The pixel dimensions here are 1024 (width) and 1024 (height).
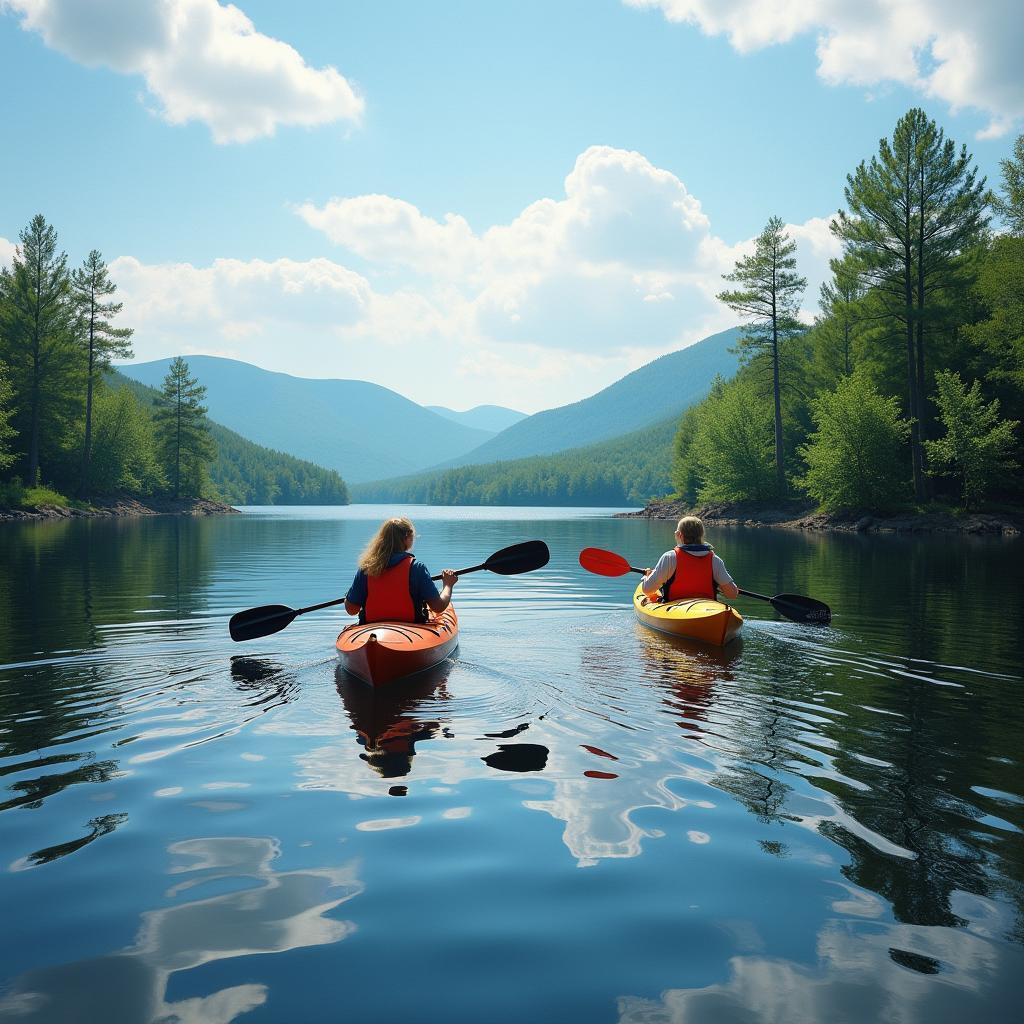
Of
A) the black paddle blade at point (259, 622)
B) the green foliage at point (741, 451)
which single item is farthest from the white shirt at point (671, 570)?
the green foliage at point (741, 451)

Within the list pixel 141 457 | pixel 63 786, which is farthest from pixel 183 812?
pixel 141 457

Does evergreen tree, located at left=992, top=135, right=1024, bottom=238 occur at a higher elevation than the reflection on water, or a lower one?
higher

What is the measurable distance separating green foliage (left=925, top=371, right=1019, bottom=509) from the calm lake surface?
1330 inches

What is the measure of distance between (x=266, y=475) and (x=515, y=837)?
176206 mm

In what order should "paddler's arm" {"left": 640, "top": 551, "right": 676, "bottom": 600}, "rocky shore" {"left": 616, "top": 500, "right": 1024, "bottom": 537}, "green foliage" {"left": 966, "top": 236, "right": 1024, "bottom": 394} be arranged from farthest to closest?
"rocky shore" {"left": 616, "top": 500, "right": 1024, "bottom": 537} < "green foliage" {"left": 966, "top": 236, "right": 1024, "bottom": 394} < "paddler's arm" {"left": 640, "top": 551, "right": 676, "bottom": 600}

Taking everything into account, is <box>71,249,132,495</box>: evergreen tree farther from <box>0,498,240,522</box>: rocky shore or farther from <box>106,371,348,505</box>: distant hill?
<box>106,371,348,505</box>: distant hill

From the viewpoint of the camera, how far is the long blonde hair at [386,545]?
9359 millimetres

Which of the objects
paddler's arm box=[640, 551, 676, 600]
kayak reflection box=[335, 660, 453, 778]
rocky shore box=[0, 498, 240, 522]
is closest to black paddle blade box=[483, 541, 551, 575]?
paddler's arm box=[640, 551, 676, 600]

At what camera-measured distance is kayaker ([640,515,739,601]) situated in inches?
466

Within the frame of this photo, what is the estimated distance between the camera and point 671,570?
40.1 ft

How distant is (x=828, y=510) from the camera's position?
159 feet

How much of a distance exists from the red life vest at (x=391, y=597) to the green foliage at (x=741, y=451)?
5183 cm

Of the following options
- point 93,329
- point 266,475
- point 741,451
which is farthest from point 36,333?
point 266,475

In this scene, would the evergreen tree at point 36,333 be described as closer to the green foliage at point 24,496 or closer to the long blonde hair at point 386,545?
the green foliage at point 24,496
